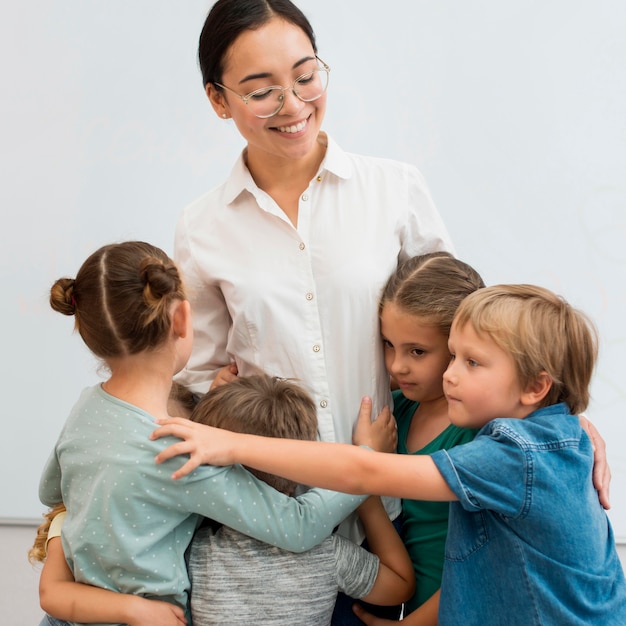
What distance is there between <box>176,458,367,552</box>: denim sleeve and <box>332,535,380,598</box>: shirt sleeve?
0.07m

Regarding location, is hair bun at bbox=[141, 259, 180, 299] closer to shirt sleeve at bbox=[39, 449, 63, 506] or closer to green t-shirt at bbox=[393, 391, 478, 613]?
shirt sleeve at bbox=[39, 449, 63, 506]

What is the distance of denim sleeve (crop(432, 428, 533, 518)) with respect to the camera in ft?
3.98

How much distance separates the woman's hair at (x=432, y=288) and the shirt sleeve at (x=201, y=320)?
1.10 ft

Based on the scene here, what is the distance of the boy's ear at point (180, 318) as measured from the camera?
136 cm

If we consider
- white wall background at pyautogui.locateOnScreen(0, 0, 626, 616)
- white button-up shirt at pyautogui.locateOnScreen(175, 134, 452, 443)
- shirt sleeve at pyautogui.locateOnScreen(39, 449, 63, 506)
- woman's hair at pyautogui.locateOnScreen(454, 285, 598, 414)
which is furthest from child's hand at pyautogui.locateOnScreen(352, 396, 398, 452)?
white wall background at pyautogui.locateOnScreen(0, 0, 626, 616)

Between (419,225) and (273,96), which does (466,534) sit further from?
(273,96)

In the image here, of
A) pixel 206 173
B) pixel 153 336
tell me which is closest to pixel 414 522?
pixel 153 336

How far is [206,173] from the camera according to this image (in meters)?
2.64

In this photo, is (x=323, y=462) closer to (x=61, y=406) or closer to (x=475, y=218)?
(x=475, y=218)

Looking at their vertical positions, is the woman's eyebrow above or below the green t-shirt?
above

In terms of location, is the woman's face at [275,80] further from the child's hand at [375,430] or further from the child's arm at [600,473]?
the child's arm at [600,473]

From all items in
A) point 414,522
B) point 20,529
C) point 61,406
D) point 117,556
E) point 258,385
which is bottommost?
point 20,529

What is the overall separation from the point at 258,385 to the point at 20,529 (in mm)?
1794

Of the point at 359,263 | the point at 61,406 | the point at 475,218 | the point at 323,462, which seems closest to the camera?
the point at 323,462
